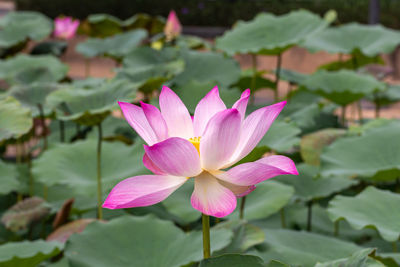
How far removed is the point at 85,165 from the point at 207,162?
85 cm

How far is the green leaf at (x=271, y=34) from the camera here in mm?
1703

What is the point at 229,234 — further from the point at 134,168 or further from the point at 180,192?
the point at 134,168

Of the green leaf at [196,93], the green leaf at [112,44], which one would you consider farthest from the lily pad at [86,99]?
the green leaf at [112,44]

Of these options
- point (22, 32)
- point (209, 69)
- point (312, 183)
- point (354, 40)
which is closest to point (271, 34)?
point (209, 69)

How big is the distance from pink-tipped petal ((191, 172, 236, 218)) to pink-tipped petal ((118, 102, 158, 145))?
0.06 meters

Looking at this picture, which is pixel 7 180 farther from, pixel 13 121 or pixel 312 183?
pixel 312 183

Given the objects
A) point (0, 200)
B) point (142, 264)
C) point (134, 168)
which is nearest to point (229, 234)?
point (142, 264)

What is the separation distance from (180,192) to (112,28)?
6.32 ft

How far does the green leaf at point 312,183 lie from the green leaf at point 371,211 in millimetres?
242

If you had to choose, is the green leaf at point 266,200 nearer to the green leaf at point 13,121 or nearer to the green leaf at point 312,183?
the green leaf at point 312,183

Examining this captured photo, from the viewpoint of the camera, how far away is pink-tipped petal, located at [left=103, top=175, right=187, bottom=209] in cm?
46

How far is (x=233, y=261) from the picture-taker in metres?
0.53

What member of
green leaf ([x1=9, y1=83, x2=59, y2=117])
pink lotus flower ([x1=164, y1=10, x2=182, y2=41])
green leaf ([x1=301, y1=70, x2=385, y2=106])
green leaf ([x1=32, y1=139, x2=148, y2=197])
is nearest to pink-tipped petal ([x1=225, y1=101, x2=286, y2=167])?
green leaf ([x1=32, y1=139, x2=148, y2=197])

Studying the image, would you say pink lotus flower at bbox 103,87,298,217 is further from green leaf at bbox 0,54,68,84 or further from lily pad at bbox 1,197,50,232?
green leaf at bbox 0,54,68,84
